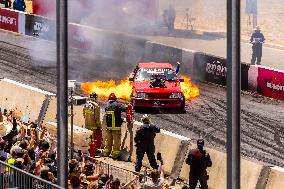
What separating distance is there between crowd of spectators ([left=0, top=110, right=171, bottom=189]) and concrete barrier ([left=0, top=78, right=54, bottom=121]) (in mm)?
5132

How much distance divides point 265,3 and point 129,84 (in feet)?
77.7

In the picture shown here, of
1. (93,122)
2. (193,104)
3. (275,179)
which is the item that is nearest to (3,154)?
(93,122)

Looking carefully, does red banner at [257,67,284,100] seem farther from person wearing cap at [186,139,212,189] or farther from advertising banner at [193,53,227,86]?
person wearing cap at [186,139,212,189]

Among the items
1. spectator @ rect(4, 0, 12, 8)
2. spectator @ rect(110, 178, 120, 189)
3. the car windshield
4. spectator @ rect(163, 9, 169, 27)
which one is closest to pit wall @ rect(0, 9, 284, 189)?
spectator @ rect(4, 0, 12, 8)

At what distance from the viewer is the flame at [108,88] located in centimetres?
2906

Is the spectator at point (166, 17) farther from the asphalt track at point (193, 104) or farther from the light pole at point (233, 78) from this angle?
the light pole at point (233, 78)

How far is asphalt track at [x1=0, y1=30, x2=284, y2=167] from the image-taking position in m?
24.5

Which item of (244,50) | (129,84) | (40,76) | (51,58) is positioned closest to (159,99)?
(129,84)

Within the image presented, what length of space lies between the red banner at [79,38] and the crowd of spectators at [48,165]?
1703cm

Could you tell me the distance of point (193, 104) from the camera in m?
28.7

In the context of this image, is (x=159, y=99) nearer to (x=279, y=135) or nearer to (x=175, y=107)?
(x=175, y=107)

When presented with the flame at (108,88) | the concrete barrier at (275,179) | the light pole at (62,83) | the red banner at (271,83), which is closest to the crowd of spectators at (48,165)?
the light pole at (62,83)

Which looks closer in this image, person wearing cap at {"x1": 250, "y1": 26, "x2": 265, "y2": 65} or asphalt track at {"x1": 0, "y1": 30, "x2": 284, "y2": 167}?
asphalt track at {"x1": 0, "y1": 30, "x2": 284, "y2": 167}

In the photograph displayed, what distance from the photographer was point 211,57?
31.7m
